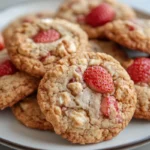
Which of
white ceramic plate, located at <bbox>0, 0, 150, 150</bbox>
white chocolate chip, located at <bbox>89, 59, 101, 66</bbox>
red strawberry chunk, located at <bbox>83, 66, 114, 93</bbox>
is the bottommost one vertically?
white ceramic plate, located at <bbox>0, 0, 150, 150</bbox>

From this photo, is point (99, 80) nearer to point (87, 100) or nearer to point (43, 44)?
point (87, 100)

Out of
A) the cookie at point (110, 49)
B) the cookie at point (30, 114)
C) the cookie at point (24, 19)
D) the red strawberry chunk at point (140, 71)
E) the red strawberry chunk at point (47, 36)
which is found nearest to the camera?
the cookie at point (30, 114)

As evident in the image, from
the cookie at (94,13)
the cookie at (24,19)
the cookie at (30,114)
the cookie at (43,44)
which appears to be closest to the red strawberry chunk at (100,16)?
the cookie at (94,13)

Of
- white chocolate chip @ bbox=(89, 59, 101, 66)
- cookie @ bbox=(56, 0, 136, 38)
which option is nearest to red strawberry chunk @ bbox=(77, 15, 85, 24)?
cookie @ bbox=(56, 0, 136, 38)

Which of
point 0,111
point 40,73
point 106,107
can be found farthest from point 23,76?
point 106,107

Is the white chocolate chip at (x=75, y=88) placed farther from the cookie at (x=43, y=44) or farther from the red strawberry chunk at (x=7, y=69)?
the red strawberry chunk at (x=7, y=69)

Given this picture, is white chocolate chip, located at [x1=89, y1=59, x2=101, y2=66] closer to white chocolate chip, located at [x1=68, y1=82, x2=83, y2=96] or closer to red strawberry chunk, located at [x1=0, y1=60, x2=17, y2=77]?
white chocolate chip, located at [x1=68, y1=82, x2=83, y2=96]

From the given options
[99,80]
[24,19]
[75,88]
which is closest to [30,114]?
[75,88]
